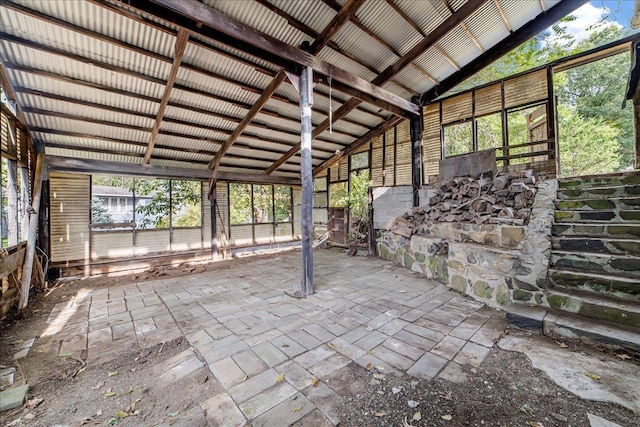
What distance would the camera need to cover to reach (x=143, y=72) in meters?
4.14

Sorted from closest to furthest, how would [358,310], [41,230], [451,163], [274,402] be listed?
[274,402], [358,310], [41,230], [451,163]

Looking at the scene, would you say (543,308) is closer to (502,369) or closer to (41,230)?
(502,369)

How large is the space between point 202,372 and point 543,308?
3702mm

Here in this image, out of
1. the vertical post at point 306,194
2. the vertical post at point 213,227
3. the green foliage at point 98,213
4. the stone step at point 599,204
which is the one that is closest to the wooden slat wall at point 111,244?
the green foliage at point 98,213

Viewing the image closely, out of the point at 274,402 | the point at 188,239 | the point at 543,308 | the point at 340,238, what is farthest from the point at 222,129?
the point at 543,308

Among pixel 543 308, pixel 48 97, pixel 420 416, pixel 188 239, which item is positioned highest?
pixel 48 97

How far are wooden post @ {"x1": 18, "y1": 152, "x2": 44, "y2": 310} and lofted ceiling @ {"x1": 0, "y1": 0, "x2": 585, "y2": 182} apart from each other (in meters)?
0.77

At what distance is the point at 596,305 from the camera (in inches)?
97.7

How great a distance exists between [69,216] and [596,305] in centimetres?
944

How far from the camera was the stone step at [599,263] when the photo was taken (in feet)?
8.63

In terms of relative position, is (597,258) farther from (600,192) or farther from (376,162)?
(376,162)

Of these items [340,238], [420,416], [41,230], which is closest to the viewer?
[420,416]

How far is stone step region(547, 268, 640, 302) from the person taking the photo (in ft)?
8.18

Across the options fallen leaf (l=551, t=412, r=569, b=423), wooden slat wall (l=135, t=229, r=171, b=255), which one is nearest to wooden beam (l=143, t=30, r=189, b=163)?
wooden slat wall (l=135, t=229, r=171, b=255)
